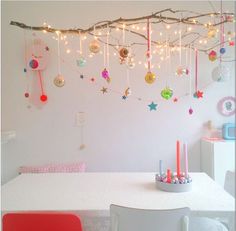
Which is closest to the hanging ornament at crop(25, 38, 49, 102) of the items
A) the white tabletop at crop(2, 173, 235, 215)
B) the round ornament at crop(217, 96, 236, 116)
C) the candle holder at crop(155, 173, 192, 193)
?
the white tabletop at crop(2, 173, 235, 215)

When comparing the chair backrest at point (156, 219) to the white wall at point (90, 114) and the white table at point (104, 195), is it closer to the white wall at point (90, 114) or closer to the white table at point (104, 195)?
the white table at point (104, 195)

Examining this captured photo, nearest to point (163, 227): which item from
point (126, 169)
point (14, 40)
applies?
point (126, 169)

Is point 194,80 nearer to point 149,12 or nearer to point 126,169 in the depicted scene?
point 149,12

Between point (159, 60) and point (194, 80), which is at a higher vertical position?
point (159, 60)

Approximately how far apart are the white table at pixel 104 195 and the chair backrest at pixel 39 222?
0.36 feet

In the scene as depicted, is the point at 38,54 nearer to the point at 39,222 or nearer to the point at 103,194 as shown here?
the point at 103,194

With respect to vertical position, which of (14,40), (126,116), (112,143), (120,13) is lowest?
(112,143)

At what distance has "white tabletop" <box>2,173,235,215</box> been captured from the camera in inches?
64.2

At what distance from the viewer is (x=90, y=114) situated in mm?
3186

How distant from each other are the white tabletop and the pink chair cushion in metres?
0.76

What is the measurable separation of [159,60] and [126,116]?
2.31 feet

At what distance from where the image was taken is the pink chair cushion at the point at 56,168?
3079 mm

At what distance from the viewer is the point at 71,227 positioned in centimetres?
149

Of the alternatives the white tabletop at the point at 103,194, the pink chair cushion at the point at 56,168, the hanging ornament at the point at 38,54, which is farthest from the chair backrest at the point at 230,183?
the hanging ornament at the point at 38,54
